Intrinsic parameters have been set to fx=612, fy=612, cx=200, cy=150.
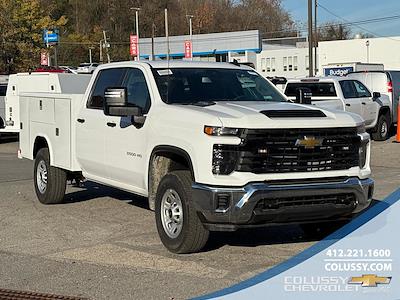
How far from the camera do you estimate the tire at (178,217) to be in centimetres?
588

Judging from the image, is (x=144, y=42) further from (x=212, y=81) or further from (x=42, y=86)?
(x=212, y=81)

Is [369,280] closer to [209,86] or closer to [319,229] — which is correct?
[319,229]

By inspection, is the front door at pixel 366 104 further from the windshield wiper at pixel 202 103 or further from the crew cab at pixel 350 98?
the windshield wiper at pixel 202 103

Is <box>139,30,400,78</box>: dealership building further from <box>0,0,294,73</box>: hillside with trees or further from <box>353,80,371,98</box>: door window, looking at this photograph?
<box>353,80,371,98</box>: door window

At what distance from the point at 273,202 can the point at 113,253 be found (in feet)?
6.38

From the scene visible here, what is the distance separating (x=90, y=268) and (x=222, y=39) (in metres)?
61.9

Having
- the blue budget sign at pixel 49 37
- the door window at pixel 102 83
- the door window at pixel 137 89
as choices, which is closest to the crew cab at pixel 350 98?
the door window at pixel 102 83

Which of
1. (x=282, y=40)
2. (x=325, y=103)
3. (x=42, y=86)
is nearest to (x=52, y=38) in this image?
(x=42, y=86)

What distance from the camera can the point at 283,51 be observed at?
72.2 m

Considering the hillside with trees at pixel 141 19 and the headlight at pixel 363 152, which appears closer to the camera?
the headlight at pixel 363 152

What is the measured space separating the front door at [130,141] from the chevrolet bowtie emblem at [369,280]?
4.31 metres

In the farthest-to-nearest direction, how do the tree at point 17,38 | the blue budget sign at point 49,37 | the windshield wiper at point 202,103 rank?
the blue budget sign at point 49,37 → the tree at point 17,38 → the windshield wiper at point 202,103

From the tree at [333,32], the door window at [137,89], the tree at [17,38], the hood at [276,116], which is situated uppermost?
the tree at [333,32]

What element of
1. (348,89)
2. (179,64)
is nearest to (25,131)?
(179,64)
